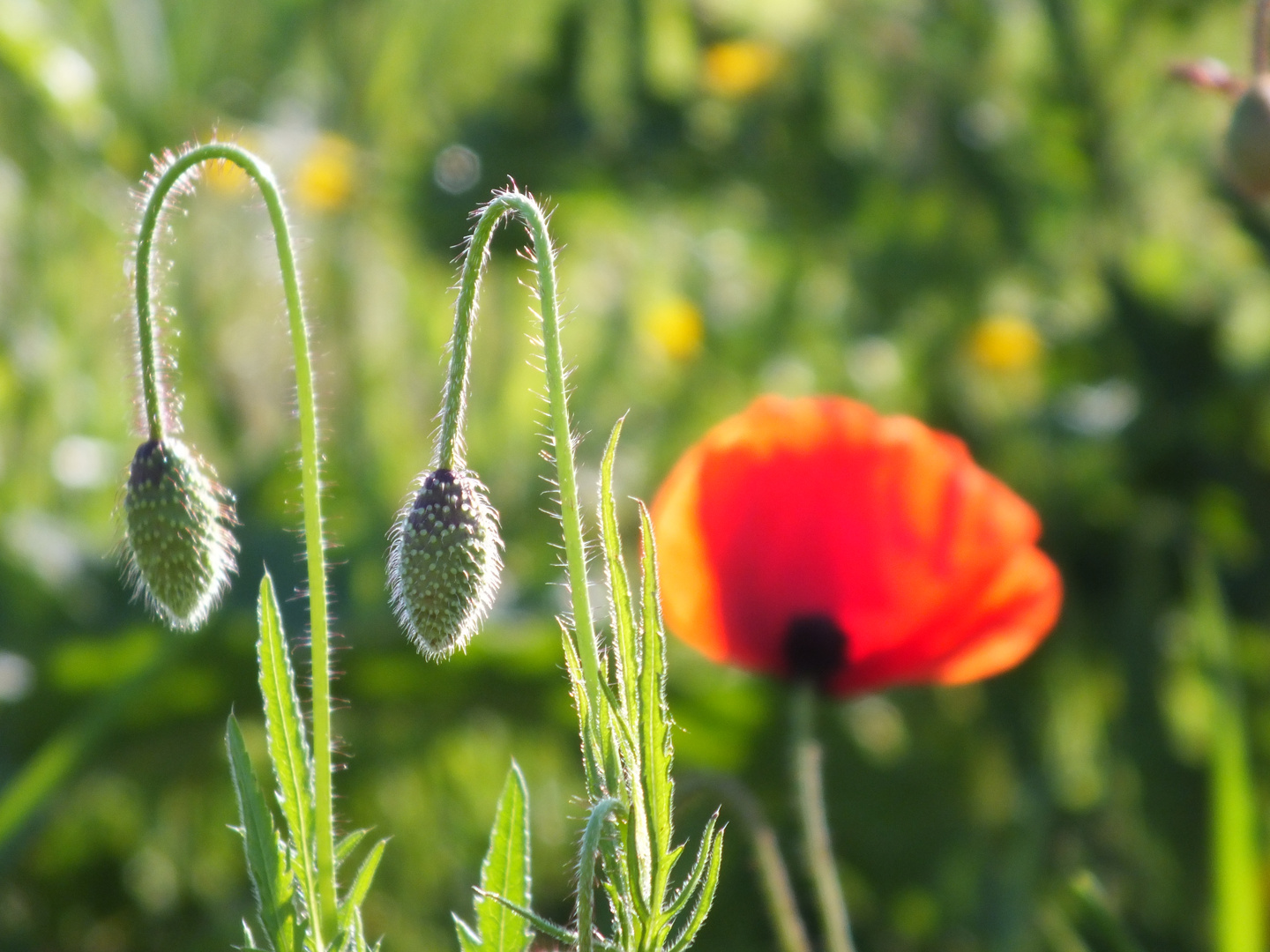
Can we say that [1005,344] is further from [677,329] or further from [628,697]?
[628,697]

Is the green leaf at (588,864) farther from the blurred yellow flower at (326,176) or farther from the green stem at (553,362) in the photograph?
the blurred yellow flower at (326,176)

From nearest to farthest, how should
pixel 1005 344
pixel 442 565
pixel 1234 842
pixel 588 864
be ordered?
pixel 588 864 → pixel 442 565 → pixel 1234 842 → pixel 1005 344

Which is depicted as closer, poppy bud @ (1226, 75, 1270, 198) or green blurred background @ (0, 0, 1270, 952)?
poppy bud @ (1226, 75, 1270, 198)

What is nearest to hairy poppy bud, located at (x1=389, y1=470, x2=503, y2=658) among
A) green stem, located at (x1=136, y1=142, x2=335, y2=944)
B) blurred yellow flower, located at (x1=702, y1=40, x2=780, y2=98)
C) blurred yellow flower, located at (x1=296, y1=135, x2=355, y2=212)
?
green stem, located at (x1=136, y1=142, x2=335, y2=944)

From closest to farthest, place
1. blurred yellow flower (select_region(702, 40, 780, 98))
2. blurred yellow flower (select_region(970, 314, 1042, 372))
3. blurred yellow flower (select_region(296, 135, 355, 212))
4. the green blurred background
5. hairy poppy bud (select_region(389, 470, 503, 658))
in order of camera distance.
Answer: hairy poppy bud (select_region(389, 470, 503, 658)) < the green blurred background < blurred yellow flower (select_region(970, 314, 1042, 372)) < blurred yellow flower (select_region(702, 40, 780, 98)) < blurred yellow flower (select_region(296, 135, 355, 212))

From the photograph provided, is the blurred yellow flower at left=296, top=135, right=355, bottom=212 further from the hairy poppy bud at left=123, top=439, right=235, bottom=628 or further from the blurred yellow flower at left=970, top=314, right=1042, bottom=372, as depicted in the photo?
the hairy poppy bud at left=123, top=439, right=235, bottom=628

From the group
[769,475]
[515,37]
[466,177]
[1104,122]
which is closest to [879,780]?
[769,475]

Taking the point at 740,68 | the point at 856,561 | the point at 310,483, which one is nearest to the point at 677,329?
the point at 740,68
